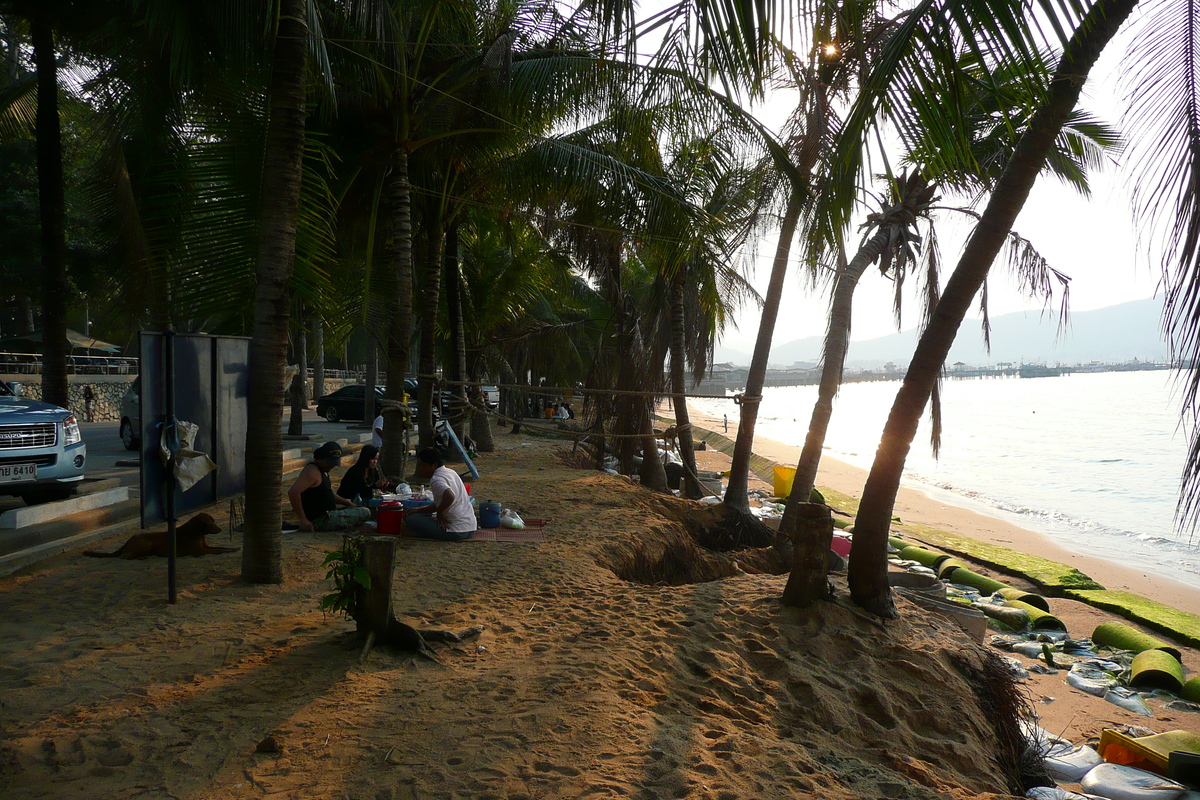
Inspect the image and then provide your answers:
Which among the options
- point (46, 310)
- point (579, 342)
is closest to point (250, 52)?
point (46, 310)

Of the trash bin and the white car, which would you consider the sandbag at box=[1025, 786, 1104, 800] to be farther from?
the trash bin

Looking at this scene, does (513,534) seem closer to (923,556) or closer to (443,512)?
(443,512)

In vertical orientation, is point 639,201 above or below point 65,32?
below

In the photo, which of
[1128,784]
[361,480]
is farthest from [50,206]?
[1128,784]

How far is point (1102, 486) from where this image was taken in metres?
24.8

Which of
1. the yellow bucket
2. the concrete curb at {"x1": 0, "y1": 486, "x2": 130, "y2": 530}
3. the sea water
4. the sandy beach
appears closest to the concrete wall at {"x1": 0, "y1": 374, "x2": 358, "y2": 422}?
the concrete curb at {"x1": 0, "y1": 486, "x2": 130, "y2": 530}

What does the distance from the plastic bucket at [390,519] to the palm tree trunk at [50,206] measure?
411 cm

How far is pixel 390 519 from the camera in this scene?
278 inches

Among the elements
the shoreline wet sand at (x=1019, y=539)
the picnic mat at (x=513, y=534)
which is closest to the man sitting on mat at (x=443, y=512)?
the picnic mat at (x=513, y=534)

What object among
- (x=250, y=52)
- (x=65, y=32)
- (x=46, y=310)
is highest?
(x=65, y=32)

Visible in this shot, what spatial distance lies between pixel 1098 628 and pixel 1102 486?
20238 mm

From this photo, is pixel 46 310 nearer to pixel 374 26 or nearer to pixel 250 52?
pixel 250 52

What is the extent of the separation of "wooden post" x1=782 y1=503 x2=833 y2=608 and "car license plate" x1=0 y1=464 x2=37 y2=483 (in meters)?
6.62

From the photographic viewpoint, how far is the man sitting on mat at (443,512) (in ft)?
23.1
